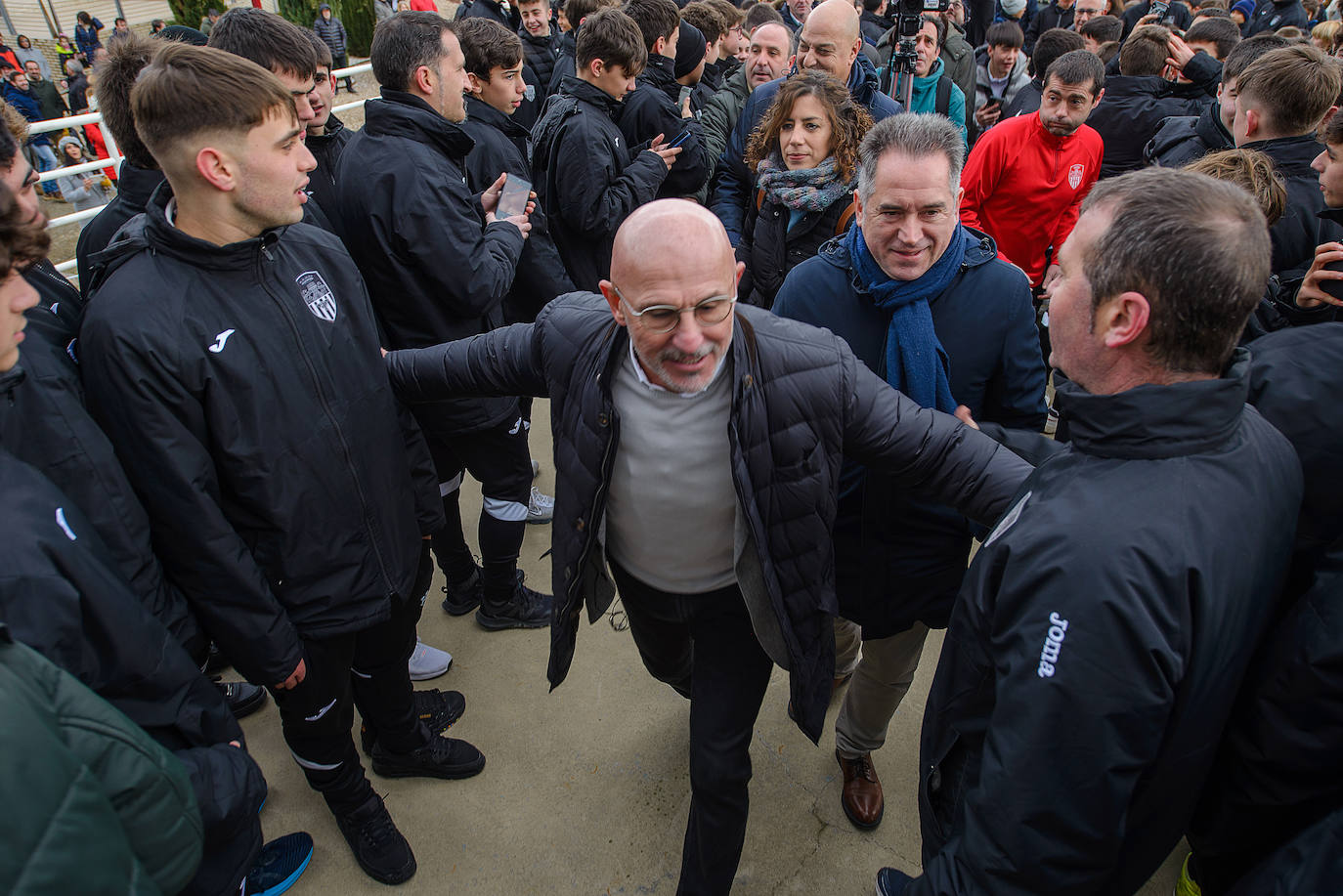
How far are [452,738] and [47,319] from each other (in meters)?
1.79

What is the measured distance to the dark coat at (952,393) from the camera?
2.09m

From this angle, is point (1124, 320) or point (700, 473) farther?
point (700, 473)

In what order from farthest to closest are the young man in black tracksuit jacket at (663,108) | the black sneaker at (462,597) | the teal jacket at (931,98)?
1. the teal jacket at (931,98)
2. the young man in black tracksuit jacket at (663,108)
3. the black sneaker at (462,597)

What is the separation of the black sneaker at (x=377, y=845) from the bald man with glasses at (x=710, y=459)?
0.80 meters

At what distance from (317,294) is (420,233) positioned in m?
0.69

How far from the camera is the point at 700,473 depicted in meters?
1.89

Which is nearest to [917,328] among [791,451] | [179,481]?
[791,451]

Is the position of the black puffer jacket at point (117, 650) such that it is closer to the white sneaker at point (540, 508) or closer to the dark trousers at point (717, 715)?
the dark trousers at point (717, 715)

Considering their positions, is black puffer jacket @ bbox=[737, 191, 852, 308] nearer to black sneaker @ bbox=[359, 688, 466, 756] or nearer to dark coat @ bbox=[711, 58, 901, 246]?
dark coat @ bbox=[711, 58, 901, 246]

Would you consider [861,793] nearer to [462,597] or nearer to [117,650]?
[462,597]

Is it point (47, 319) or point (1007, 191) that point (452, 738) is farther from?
point (1007, 191)

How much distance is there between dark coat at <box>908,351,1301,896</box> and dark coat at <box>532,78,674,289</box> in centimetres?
280

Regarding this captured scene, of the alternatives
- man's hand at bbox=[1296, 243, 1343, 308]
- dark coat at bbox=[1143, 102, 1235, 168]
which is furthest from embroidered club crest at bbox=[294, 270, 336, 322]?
dark coat at bbox=[1143, 102, 1235, 168]

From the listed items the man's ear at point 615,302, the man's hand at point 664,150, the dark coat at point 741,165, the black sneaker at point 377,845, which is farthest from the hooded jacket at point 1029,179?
the black sneaker at point 377,845
